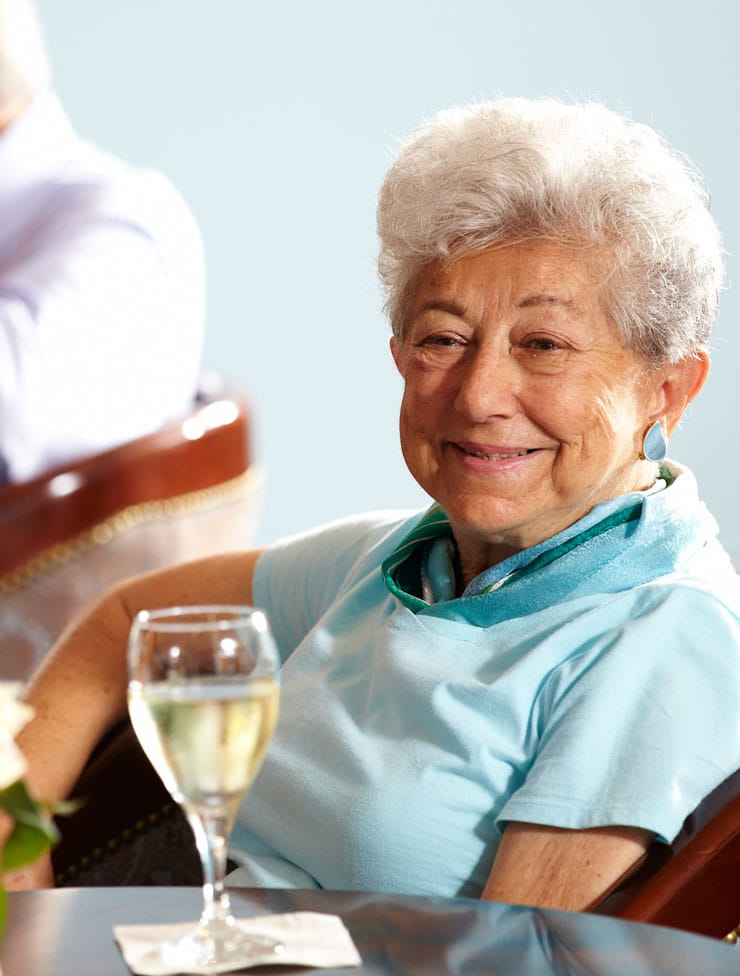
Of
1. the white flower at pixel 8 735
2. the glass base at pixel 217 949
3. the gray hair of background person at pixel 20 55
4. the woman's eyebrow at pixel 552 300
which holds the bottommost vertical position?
the glass base at pixel 217 949

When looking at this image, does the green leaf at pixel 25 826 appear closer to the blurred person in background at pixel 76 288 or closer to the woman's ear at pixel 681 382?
the woman's ear at pixel 681 382

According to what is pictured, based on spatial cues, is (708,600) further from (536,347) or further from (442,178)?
(442,178)

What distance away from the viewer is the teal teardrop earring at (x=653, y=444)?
4.84 feet

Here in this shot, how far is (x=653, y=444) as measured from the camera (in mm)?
1480

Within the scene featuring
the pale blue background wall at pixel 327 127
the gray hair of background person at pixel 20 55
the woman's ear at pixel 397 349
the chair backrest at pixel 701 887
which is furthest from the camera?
the pale blue background wall at pixel 327 127

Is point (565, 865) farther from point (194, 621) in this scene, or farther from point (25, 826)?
point (25, 826)

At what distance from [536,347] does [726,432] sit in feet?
10.3

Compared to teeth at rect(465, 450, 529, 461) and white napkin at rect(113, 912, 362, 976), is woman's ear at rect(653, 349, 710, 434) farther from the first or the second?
white napkin at rect(113, 912, 362, 976)

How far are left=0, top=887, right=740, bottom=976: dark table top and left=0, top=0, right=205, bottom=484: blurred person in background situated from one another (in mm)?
1448

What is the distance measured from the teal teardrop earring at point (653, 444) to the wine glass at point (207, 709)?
0.75 meters

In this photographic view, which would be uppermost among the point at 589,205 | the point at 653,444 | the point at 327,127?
the point at 327,127

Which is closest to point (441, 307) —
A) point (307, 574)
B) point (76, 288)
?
point (307, 574)

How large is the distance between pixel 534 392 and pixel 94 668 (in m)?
0.63

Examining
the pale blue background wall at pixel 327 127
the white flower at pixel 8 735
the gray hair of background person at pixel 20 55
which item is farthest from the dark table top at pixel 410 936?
the pale blue background wall at pixel 327 127
